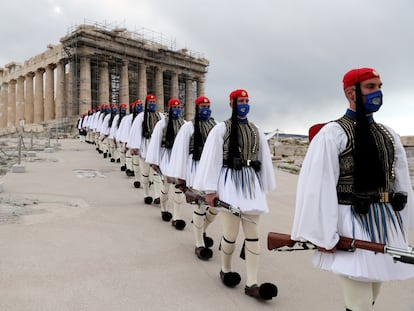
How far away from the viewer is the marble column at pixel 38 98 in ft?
148

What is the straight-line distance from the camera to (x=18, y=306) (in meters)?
3.28

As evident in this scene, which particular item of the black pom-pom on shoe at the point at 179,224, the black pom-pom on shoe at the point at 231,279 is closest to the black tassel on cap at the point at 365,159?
the black pom-pom on shoe at the point at 231,279

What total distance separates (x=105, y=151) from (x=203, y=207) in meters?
13.6

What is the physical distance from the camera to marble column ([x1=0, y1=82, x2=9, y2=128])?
54281mm

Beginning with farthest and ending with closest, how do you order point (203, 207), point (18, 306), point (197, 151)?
point (197, 151) < point (203, 207) < point (18, 306)

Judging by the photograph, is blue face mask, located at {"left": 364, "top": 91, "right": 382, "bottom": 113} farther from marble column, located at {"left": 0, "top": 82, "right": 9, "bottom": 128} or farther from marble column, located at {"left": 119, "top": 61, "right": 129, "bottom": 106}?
marble column, located at {"left": 0, "top": 82, "right": 9, "bottom": 128}

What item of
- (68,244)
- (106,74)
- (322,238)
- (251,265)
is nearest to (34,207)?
(68,244)

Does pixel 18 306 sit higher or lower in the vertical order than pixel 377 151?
lower

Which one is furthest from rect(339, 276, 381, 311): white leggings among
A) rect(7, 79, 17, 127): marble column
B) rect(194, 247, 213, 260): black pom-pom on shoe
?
rect(7, 79, 17, 127): marble column

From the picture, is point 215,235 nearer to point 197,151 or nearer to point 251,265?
point 197,151

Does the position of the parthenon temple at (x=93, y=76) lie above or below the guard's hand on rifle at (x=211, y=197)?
above

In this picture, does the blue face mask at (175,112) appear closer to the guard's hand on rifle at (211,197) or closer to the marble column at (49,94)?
the guard's hand on rifle at (211,197)

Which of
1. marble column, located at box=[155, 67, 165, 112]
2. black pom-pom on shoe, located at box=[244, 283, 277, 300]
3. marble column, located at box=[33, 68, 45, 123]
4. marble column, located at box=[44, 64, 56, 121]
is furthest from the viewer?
marble column, located at box=[155, 67, 165, 112]

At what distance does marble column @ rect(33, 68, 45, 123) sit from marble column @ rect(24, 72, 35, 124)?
285cm
